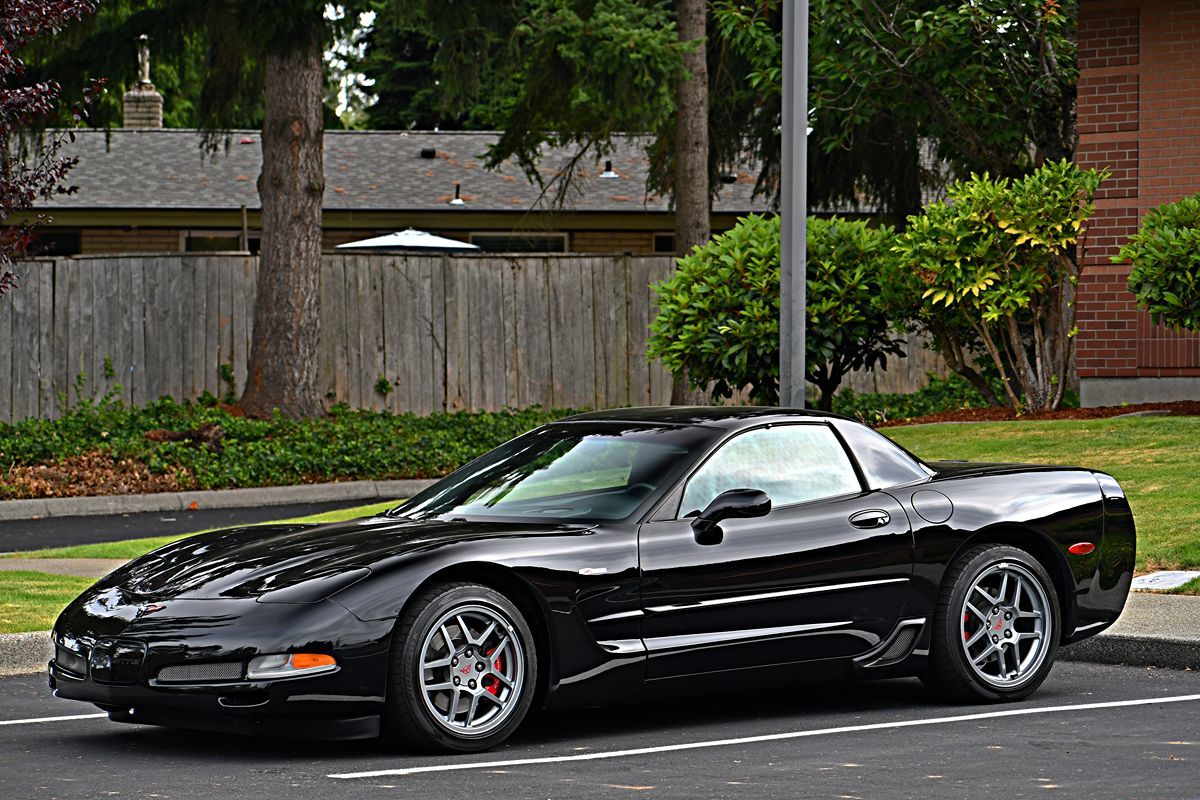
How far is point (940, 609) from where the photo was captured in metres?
8.17

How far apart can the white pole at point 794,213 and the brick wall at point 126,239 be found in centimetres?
2236

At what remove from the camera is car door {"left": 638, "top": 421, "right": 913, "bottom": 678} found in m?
7.41

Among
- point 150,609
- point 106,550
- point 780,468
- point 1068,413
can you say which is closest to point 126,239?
point 106,550

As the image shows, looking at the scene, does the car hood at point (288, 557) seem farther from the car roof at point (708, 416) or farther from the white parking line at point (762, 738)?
the car roof at point (708, 416)

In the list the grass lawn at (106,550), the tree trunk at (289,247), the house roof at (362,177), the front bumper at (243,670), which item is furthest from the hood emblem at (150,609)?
the house roof at (362,177)

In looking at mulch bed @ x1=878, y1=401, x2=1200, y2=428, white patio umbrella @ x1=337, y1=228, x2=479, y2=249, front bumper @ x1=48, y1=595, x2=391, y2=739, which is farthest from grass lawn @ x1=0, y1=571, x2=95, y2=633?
white patio umbrella @ x1=337, y1=228, x2=479, y2=249

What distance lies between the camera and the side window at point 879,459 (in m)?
8.28

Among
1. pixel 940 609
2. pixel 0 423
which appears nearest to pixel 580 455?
pixel 940 609

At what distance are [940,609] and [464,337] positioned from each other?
17.2 m

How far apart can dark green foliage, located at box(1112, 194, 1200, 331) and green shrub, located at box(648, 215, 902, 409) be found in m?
2.40

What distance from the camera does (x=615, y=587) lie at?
23.8ft

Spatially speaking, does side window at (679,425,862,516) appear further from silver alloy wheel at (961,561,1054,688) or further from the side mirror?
silver alloy wheel at (961,561,1054,688)

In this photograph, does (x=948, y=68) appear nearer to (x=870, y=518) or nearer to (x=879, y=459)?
(x=879, y=459)

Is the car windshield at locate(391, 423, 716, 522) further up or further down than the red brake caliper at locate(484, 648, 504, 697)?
further up
